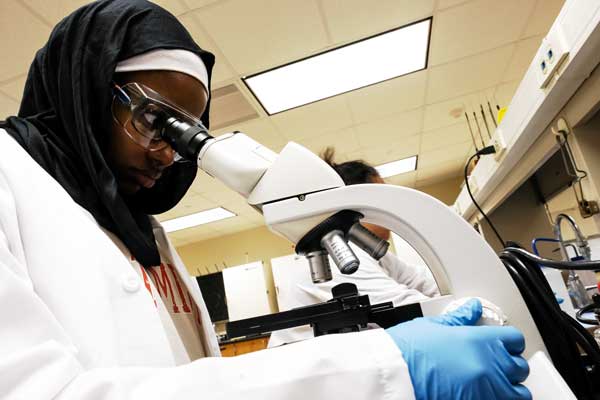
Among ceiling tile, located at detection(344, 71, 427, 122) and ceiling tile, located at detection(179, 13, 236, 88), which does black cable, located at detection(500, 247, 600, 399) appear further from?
ceiling tile, located at detection(344, 71, 427, 122)

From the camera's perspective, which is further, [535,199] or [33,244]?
[535,199]

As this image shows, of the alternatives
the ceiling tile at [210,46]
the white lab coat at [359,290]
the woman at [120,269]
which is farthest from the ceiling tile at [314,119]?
the woman at [120,269]

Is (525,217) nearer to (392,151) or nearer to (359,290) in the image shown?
(392,151)

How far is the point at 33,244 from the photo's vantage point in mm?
544

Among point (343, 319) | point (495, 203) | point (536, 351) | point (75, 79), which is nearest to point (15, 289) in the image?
point (343, 319)

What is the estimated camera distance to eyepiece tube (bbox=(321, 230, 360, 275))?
54 centimetres

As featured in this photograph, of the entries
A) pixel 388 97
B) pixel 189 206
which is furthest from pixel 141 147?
pixel 189 206

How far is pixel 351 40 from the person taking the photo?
2396mm

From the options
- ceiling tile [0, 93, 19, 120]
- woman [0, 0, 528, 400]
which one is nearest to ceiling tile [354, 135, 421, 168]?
ceiling tile [0, 93, 19, 120]

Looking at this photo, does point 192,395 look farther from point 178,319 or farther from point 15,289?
point 178,319

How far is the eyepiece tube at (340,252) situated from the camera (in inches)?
21.4

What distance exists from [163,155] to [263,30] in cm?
159

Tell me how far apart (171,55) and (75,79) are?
0.68 feet

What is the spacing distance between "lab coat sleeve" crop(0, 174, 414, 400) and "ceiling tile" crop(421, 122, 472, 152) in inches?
157
